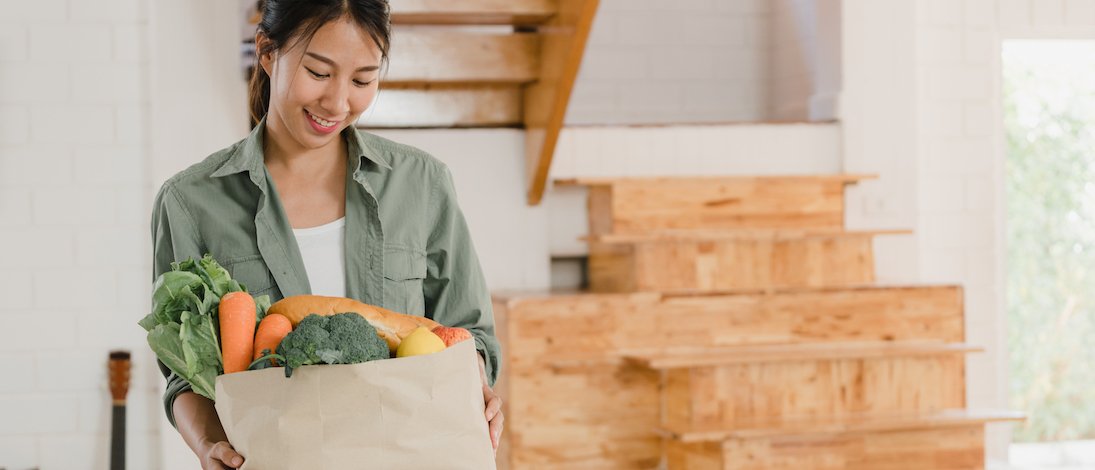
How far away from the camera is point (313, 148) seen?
1573mm

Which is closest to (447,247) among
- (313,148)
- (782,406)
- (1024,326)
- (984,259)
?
(313,148)

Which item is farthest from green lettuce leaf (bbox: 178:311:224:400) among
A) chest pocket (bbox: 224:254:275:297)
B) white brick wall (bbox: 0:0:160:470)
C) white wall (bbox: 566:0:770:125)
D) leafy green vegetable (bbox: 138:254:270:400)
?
white wall (bbox: 566:0:770:125)

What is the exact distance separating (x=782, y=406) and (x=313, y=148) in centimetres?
234

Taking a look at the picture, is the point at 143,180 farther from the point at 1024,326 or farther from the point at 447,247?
the point at 1024,326

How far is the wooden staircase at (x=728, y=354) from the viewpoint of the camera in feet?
11.7

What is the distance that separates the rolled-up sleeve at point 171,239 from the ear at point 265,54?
0.20 meters

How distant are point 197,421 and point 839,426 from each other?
94.9 inches

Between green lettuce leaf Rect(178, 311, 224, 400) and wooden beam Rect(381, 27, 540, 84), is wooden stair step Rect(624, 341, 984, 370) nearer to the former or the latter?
wooden beam Rect(381, 27, 540, 84)

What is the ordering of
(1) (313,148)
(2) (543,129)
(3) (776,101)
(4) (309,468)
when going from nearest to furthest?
(4) (309,468), (1) (313,148), (2) (543,129), (3) (776,101)

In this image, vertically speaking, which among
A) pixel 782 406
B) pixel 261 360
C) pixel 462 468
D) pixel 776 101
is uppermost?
pixel 776 101

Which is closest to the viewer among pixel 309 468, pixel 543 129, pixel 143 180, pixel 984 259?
pixel 309 468

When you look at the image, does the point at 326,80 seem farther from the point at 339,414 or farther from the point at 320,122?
the point at 339,414

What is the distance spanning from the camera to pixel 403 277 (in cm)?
161

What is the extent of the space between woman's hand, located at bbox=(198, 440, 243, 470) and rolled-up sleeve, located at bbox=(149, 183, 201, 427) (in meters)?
0.16
